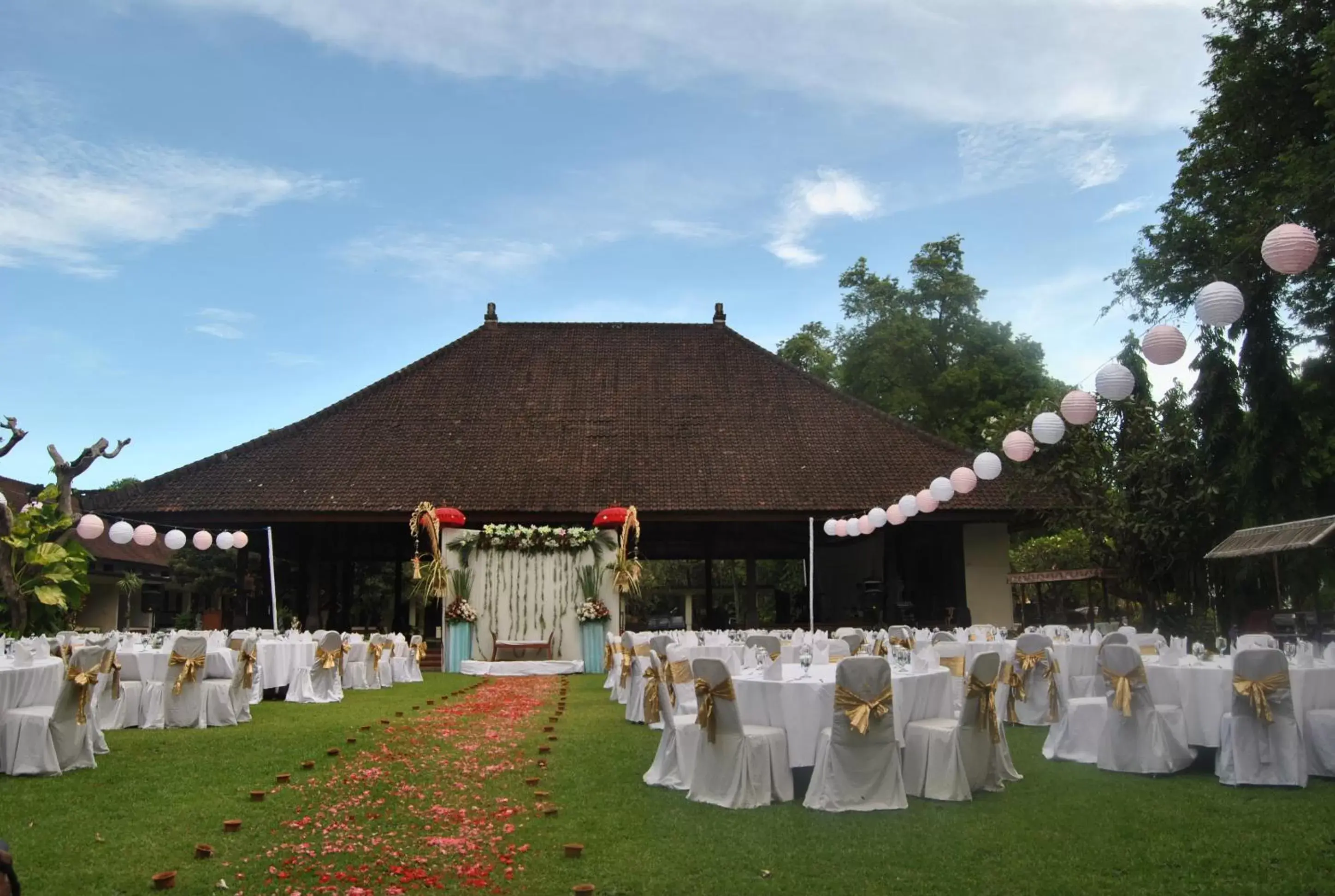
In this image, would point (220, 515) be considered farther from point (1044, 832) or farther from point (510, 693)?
point (1044, 832)

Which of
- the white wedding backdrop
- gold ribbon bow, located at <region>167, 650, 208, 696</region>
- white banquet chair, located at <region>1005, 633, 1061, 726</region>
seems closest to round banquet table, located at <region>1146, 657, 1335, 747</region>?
white banquet chair, located at <region>1005, 633, 1061, 726</region>

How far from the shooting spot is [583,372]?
23.9 m

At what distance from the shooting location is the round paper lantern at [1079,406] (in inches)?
396

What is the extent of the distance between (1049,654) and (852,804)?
165 inches

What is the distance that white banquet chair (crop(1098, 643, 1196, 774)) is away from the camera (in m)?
6.66

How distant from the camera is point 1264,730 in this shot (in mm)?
6266

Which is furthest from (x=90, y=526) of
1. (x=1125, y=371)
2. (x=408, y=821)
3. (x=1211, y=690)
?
(x=1211, y=690)

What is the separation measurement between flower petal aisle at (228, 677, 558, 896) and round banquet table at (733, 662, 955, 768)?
144 cm

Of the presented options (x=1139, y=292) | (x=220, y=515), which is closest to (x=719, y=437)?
(x=1139, y=292)

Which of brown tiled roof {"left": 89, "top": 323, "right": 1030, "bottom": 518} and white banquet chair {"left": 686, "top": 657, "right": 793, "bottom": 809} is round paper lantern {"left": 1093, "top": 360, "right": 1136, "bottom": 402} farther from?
brown tiled roof {"left": 89, "top": 323, "right": 1030, "bottom": 518}

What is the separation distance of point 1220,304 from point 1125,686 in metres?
2.94

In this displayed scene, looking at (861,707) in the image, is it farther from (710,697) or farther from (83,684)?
(83,684)

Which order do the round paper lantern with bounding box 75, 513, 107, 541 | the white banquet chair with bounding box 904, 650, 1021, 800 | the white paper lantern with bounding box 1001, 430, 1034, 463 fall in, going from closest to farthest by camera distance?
the white banquet chair with bounding box 904, 650, 1021, 800, the white paper lantern with bounding box 1001, 430, 1034, 463, the round paper lantern with bounding box 75, 513, 107, 541

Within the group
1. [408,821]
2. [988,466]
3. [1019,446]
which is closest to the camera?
[408,821]
